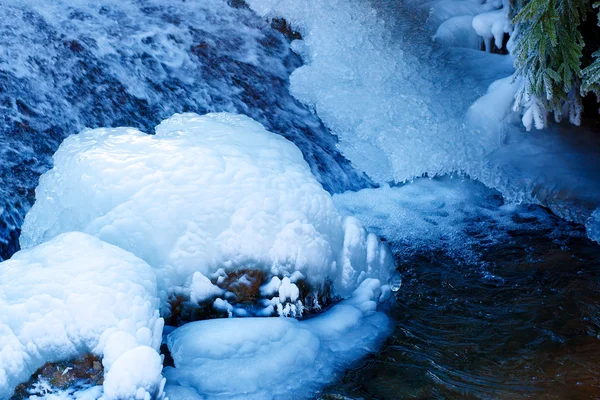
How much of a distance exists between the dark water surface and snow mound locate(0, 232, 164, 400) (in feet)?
3.25

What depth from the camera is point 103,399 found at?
9.09 ft

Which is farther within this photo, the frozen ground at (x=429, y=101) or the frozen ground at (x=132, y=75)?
the frozen ground at (x=429, y=101)

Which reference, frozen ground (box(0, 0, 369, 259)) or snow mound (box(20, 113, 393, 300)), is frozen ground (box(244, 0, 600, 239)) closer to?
frozen ground (box(0, 0, 369, 259))

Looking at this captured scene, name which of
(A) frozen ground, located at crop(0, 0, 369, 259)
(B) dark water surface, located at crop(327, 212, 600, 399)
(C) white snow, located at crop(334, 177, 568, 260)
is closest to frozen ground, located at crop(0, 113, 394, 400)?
(B) dark water surface, located at crop(327, 212, 600, 399)

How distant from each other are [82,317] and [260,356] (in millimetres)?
909

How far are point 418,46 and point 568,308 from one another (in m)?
3.95

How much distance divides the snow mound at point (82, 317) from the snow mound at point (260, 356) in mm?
224

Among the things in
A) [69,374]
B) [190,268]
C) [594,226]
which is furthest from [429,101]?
[69,374]

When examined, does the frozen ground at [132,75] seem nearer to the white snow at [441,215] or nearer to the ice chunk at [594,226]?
the white snow at [441,215]

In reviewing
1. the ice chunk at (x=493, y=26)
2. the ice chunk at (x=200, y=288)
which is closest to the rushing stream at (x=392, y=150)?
the ice chunk at (x=493, y=26)

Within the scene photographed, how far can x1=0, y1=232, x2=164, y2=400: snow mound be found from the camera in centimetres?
282

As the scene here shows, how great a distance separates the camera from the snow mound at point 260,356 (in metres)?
3.11

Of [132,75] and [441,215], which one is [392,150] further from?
[132,75]

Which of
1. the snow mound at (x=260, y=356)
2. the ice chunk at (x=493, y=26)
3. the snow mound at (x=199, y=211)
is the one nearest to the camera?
the snow mound at (x=260, y=356)
